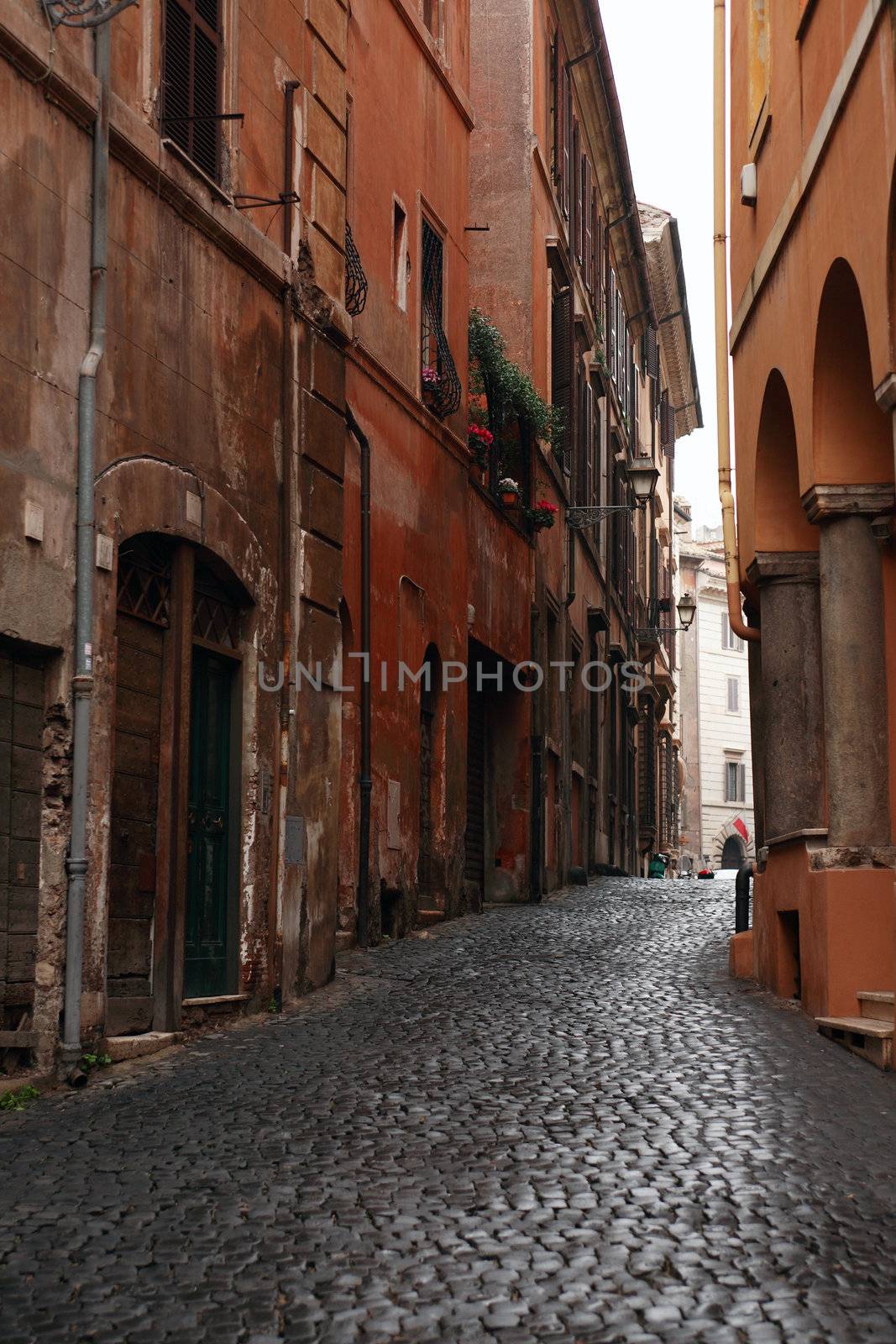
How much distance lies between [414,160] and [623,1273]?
13136 millimetres

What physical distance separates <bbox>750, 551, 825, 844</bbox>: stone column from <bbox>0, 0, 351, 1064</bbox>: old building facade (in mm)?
2846

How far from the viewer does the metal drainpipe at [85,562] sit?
7.84 m

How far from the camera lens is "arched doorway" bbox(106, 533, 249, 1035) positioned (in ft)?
28.9

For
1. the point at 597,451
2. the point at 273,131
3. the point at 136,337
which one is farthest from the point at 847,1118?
the point at 597,451

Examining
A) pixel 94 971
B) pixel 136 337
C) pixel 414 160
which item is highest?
pixel 414 160

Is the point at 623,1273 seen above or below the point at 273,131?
below

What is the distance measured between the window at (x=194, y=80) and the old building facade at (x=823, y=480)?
340 cm

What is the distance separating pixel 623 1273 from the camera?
4.61 metres

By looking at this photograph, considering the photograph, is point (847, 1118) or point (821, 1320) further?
point (847, 1118)

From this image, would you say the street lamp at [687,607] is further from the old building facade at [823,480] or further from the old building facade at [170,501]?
the old building facade at [170,501]

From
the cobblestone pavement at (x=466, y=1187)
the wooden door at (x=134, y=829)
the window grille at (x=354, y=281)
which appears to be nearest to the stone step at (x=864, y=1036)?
the cobblestone pavement at (x=466, y=1187)

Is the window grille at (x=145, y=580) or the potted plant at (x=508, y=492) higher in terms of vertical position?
the potted plant at (x=508, y=492)

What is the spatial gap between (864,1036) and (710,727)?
53.2 m

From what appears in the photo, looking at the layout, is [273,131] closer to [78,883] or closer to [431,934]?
[78,883]
